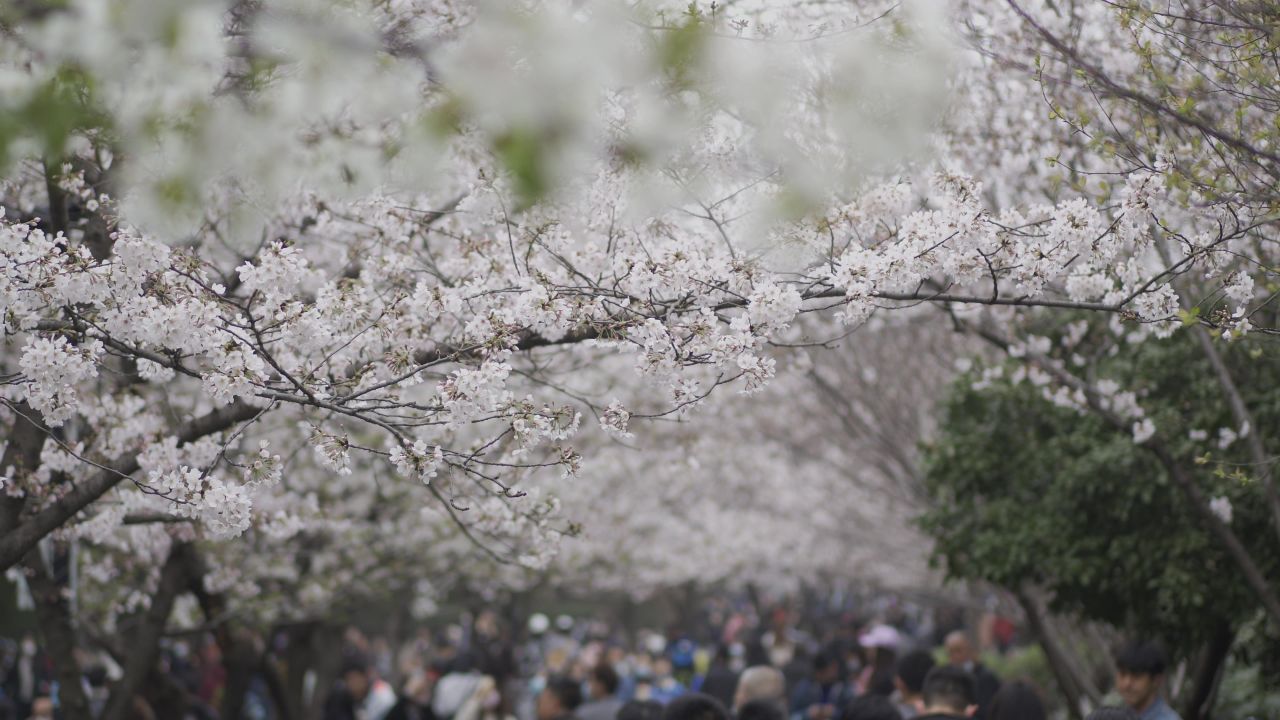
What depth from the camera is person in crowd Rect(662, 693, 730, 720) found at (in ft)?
18.1

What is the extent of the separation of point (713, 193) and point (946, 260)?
42.5 inches

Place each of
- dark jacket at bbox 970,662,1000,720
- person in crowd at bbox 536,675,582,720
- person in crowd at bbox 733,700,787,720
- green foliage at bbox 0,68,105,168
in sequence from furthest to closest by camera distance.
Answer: dark jacket at bbox 970,662,1000,720
person in crowd at bbox 536,675,582,720
person in crowd at bbox 733,700,787,720
green foliage at bbox 0,68,105,168

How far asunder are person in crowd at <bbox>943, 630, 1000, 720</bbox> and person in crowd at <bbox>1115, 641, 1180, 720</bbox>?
281 centimetres

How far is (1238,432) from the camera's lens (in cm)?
656

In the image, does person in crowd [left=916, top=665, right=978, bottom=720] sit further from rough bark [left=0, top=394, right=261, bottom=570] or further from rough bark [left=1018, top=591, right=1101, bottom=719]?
rough bark [left=1018, top=591, right=1101, bottom=719]

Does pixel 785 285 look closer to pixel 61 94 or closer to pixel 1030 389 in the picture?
pixel 61 94

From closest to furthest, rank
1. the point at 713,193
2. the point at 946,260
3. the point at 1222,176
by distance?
1. the point at 946,260
2. the point at 1222,176
3. the point at 713,193

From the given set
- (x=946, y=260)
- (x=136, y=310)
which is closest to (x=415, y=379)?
(x=136, y=310)

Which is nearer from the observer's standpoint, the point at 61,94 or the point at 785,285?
the point at 61,94

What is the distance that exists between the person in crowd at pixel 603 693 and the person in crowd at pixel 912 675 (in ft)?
6.01

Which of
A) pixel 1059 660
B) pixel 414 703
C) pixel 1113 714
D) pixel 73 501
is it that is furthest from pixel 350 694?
pixel 1113 714

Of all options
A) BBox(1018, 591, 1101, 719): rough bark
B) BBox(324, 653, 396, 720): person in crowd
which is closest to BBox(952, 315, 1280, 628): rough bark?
BBox(1018, 591, 1101, 719): rough bark

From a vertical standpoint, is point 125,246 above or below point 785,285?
above

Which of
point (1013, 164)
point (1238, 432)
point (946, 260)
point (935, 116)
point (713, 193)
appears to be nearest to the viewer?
point (946, 260)
